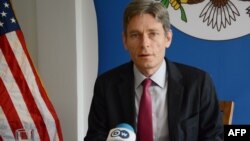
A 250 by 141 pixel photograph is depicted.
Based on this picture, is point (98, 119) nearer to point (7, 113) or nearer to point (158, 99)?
point (158, 99)

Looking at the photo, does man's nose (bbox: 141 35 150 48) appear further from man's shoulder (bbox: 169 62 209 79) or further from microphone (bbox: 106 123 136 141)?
microphone (bbox: 106 123 136 141)

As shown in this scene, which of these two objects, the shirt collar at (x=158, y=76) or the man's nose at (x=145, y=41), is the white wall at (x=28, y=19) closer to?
the shirt collar at (x=158, y=76)

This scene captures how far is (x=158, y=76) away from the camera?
1359 millimetres

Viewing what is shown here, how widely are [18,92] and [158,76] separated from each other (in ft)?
4.36

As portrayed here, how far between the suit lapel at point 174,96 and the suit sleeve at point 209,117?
0.31 ft

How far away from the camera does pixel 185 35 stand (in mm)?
2576

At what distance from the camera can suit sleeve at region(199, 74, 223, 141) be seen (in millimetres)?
1288

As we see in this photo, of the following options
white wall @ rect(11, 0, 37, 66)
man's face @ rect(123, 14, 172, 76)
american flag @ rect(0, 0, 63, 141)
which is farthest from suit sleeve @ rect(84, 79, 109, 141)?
white wall @ rect(11, 0, 37, 66)

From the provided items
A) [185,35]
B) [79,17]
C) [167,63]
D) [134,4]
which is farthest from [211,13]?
[134,4]

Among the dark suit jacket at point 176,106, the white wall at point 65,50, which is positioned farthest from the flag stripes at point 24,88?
the dark suit jacket at point 176,106

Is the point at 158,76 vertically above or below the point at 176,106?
above

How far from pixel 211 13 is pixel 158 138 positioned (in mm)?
1455

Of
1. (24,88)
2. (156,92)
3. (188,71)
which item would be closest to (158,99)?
(156,92)

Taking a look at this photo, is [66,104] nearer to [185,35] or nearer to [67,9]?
[67,9]
